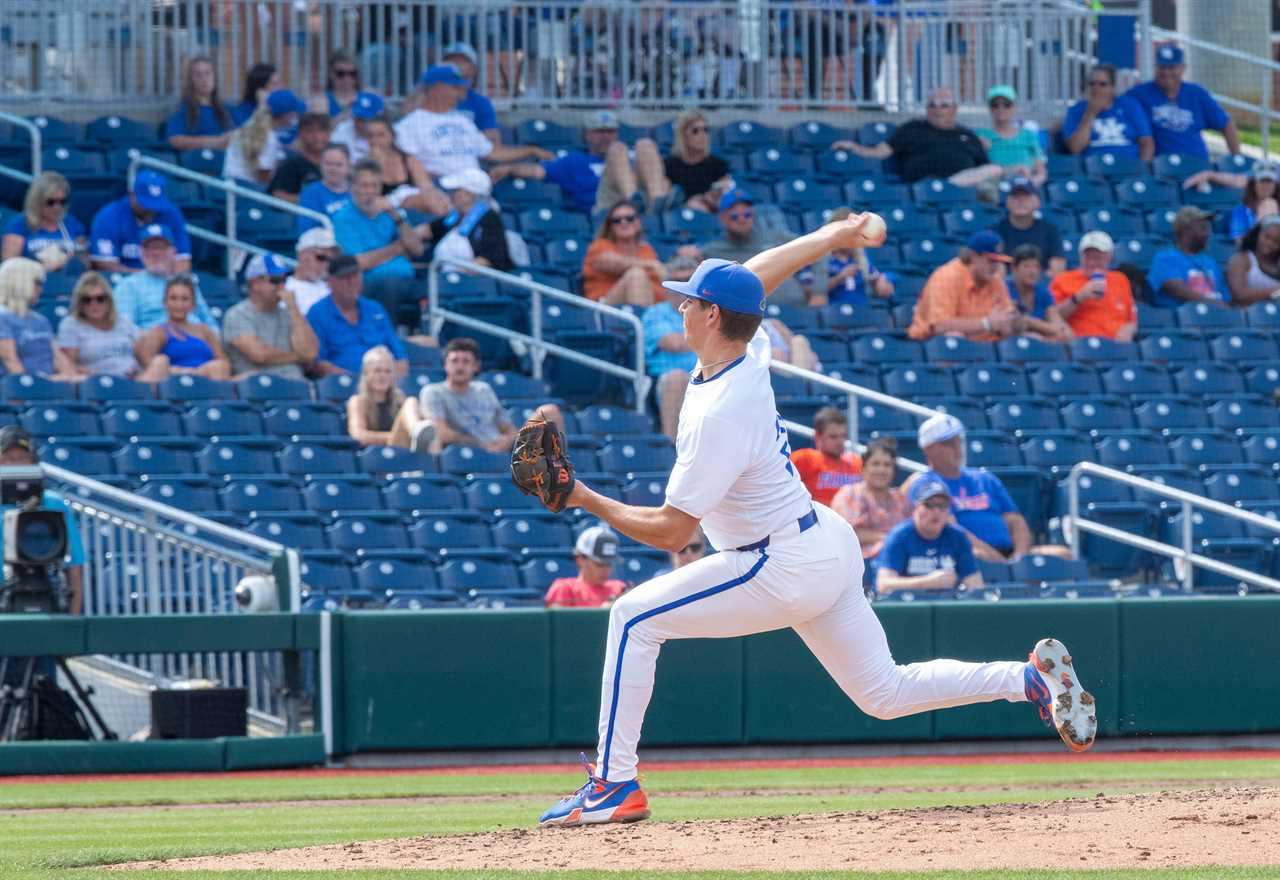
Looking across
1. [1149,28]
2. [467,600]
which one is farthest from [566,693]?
[1149,28]

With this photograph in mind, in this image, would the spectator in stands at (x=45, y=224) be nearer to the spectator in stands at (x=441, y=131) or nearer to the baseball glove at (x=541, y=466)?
the spectator in stands at (x=441, y=131)

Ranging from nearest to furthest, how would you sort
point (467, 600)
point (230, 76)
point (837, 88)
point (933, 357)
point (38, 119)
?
point (467, 600)
point (933, 357)
point (38, 119)
point (230, 76)
point (837, 88)

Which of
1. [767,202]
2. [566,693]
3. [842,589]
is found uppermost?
[767,202]

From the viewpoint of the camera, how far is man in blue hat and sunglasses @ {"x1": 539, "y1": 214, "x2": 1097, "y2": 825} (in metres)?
6.44

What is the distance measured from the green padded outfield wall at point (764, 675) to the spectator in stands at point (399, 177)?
5651 mm

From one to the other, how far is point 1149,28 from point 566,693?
38.7 feet

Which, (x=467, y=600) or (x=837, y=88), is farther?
(x=837, y=88)

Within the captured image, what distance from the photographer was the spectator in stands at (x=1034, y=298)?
15844 mm

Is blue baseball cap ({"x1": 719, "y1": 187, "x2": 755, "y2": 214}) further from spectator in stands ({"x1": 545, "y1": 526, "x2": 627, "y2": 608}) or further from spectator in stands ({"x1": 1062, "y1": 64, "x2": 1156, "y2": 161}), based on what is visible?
spectator in stands ({"x1": 1062, "y1": 64, "x2": 1156, "y2": 161})

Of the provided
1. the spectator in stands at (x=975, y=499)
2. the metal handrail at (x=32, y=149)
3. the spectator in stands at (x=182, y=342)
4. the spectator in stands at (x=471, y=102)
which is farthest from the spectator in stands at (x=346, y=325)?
the spectator in stands at (x=975, y=499)

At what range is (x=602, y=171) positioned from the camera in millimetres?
17109

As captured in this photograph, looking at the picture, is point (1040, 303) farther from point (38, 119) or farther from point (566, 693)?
point (38, 119)

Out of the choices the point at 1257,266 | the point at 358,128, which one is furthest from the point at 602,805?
the point at 1257,266

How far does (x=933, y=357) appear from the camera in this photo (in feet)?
50.6
